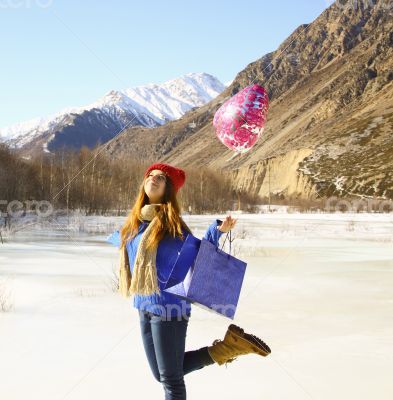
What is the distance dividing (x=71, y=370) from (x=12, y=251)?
8769 millimetres

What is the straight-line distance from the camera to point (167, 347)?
2889mm

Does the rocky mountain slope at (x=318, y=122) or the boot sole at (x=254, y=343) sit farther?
the rocky mountain slope at (x=318, y=122)

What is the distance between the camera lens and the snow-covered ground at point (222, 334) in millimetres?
3906

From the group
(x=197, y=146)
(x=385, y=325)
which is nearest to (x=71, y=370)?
(x=385, y=325)

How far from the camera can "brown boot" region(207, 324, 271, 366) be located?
304 centimetres

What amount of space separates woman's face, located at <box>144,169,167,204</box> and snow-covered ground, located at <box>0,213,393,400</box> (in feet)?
5.04

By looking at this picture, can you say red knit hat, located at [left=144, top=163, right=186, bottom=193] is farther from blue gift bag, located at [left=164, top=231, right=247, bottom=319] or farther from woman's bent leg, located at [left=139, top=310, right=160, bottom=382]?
woman's bent leg, located at [left=139, top=310, right=160, bottom=382]

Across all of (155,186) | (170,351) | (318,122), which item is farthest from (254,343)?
(318,122)

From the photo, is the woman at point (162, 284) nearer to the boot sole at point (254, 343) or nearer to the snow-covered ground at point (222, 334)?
the boot sole at point (254, 343)

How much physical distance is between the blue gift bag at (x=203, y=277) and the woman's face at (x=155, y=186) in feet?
1.18

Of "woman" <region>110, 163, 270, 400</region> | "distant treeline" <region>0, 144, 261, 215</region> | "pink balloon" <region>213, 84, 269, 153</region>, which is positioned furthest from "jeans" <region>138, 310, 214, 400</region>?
"distant treeline" <region>0, 144, 261, 215</region>

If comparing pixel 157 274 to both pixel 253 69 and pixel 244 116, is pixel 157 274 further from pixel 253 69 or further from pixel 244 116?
pixel 253 69

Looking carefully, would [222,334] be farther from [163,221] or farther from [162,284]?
[163,221]

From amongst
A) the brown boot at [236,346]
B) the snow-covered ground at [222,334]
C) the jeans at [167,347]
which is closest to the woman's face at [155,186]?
the jeans at [167,347]
